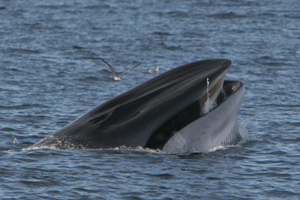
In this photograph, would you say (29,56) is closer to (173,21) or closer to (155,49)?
(155,49)

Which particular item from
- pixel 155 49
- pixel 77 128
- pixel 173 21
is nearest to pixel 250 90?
pixel 155 49

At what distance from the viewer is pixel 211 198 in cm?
1056

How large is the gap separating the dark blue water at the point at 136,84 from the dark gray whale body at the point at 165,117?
37 centimetres

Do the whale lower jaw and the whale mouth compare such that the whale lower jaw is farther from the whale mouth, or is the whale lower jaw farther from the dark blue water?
the dark blue water

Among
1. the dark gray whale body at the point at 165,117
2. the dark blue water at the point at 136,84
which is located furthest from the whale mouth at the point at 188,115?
the dark blue water at the point at 136,84

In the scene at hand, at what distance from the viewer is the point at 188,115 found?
38.3ft

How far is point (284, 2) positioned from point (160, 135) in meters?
44.2

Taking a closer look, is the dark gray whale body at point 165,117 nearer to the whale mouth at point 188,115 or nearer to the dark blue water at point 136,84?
the whale mouth at point 188,115

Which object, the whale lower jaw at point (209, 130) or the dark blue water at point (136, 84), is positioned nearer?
the dark blue water at point (136, 84)

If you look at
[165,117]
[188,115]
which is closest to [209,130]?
[188,115]

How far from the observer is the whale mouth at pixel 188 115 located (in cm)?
1134

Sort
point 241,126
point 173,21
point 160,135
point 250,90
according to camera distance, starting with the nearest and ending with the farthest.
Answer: point 160,135 → point 241,126 → point 250,90 → point 173,21

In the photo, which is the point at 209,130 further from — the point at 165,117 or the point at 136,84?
the point at 136,84

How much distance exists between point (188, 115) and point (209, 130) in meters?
0.60
